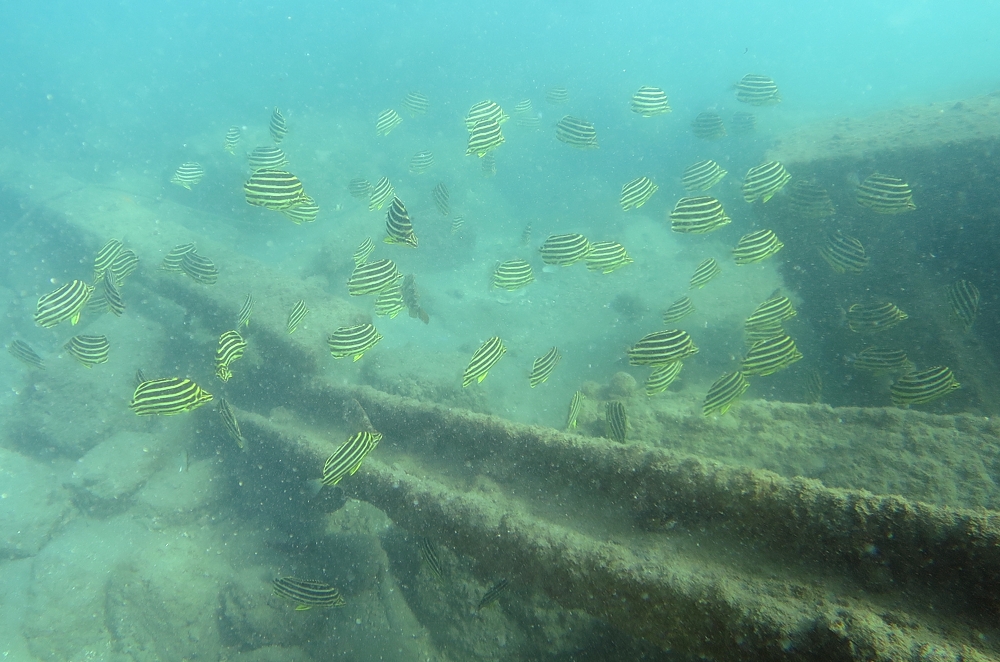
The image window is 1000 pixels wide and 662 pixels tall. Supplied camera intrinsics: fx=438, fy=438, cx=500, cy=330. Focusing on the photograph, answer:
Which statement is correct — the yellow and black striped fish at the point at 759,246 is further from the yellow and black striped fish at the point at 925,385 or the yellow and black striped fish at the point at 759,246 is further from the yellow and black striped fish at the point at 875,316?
the yellow and black striped fish at the point at 925,385

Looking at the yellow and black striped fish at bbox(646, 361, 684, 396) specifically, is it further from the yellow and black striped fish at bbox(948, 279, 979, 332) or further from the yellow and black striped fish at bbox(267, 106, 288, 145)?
the yellow and black striped fish at bbox(267, 106, 288, 145)

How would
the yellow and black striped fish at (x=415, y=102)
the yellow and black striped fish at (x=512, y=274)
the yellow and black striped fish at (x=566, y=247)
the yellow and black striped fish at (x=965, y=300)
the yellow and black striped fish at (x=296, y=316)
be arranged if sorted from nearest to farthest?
the yellow and black striped fish at (x=965, y=300) → the yellow and black striped fish at (x=566, y=247) → the yellow and black striped fish at (x=296, y=316) → the yellow and black striped fish at (x=512, y=274) → the yellow and black striped fish at (x=415, y=102)

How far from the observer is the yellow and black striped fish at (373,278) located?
234 inches

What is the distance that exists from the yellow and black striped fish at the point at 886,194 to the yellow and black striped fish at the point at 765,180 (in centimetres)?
121

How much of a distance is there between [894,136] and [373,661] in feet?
43.5

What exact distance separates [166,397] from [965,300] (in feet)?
32.4

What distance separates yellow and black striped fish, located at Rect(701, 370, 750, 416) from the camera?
500 centimetres

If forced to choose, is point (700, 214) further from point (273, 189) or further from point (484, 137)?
point (273, 189)

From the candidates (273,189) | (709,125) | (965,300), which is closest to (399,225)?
(273,189)

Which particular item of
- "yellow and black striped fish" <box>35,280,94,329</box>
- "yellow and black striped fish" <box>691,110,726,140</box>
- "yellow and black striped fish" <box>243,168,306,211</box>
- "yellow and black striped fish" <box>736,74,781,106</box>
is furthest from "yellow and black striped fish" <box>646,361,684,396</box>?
"yellow and black striped fish" <box>736,74,781,106</box>

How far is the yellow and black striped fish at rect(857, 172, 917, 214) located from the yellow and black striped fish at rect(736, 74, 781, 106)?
4.99 metres

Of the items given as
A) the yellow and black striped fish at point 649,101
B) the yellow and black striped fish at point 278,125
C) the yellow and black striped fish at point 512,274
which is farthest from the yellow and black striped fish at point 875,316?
the yellow and black striped fish at point 278,125

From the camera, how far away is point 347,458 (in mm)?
4238

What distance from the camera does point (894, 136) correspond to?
9.23m
